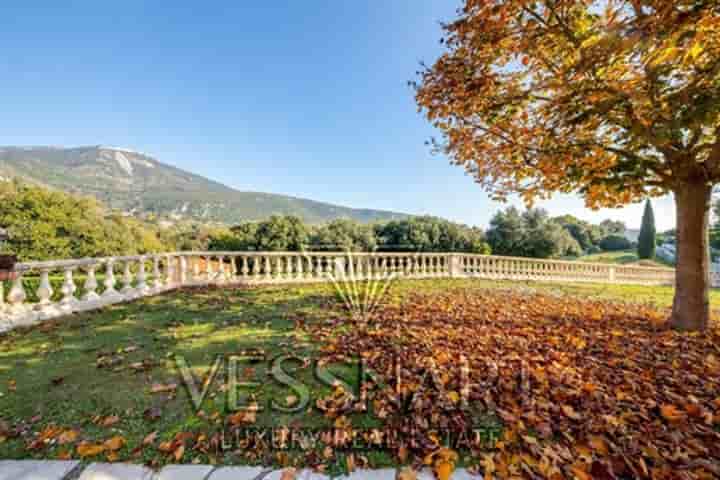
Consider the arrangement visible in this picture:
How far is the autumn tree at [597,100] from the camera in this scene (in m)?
2.95

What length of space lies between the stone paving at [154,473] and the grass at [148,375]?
6 centimetres

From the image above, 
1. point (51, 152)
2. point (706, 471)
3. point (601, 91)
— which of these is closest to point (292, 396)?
point (706, 471)

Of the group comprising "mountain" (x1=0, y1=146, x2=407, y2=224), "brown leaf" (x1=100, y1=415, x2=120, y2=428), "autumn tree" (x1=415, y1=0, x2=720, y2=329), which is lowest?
"brown leaf" (x1=100, y1=415, x2=120, y2=428)

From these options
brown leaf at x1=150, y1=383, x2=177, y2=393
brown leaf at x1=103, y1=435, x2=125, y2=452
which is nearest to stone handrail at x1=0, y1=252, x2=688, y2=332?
brown leaf at x1=150, y1=383, x2=177, y2=393

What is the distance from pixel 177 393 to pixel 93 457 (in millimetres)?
654

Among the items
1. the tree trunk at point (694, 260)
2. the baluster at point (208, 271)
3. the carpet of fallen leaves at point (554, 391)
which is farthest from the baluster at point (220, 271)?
Result: the tree trunk at point (694, 260)

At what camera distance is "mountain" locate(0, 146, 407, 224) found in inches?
1919

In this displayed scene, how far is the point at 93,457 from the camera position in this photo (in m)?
1.68

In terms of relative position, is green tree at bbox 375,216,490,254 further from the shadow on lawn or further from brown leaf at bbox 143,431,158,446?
brown leaf at bbox 143,431,158,446

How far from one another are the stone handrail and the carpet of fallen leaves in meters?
4.54

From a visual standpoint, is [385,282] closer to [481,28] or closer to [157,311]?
[157,311]

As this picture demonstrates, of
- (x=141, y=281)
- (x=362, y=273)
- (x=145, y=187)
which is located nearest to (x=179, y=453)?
(x=141, y=281)

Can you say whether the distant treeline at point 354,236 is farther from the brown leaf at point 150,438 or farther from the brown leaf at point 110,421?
the brown leaf at point 150,438

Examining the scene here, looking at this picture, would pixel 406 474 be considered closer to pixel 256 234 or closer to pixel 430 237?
pixel 256 234
